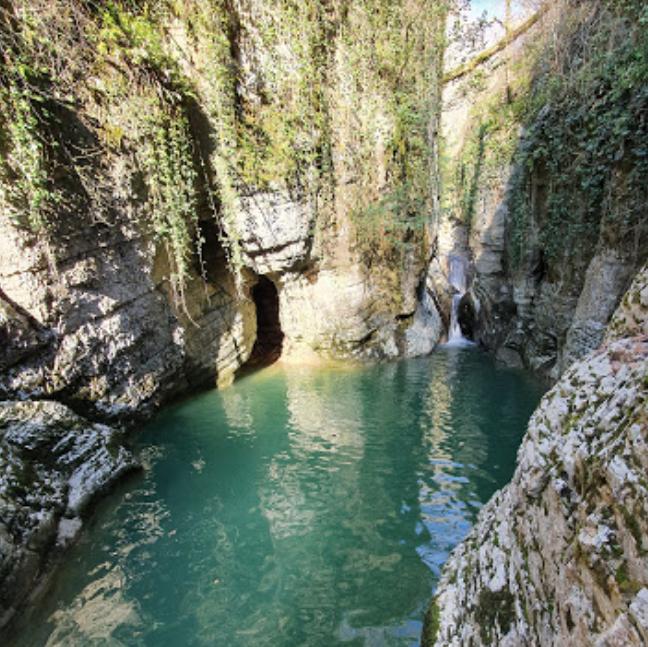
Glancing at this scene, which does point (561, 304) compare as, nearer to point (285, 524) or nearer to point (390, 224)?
point (390, 224)

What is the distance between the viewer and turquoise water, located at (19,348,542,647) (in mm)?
3415

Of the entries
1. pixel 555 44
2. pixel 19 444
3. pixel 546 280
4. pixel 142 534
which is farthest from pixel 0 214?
pixel 555 44

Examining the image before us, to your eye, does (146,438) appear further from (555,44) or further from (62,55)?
(555,44)

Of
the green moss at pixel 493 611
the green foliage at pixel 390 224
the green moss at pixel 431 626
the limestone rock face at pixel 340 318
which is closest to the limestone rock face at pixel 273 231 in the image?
the limestone rock face at pixel 340 318

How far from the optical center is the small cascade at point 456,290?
14509 mm

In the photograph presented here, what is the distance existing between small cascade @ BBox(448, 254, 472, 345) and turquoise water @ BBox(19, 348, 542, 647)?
6463mm

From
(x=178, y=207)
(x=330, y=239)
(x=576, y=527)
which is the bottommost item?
(x=576, y=527)

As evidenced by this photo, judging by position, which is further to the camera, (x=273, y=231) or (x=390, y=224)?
(x=390, y=224)

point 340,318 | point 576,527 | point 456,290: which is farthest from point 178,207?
point 456,290

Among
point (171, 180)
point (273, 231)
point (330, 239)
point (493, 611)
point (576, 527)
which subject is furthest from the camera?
point (330, 239)

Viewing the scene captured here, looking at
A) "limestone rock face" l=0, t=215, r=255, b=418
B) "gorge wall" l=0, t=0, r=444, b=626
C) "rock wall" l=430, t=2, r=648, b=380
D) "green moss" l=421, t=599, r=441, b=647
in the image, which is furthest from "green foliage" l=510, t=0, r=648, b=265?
"limestone rock face" l=0, t=215, r=255, b=418

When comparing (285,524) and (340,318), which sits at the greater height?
(340,318)

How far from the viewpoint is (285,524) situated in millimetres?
4586

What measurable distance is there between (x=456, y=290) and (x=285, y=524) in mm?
14792
